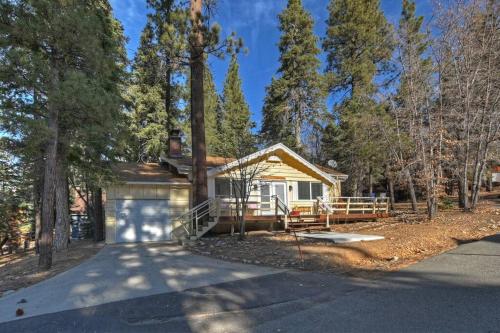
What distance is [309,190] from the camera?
1978 cm

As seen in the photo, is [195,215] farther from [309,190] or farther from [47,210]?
[309,190]

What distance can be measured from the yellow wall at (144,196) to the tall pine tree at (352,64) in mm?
13361

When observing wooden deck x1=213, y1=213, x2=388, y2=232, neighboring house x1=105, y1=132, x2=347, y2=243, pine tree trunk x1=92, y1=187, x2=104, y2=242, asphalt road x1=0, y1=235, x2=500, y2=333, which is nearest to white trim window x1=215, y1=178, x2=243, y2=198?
neighboring house x1=105, y1=132, x2=347, y2=243

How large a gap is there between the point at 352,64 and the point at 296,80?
4.32 metres

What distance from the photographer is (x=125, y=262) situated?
376 inches

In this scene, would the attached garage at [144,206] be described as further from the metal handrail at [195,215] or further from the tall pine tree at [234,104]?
the tall pine tree at [234,104]

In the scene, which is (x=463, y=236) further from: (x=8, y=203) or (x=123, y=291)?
(x=8, y=203)

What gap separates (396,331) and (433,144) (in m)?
13.2

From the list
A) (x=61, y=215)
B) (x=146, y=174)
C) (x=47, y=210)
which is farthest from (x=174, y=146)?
(x=47, y=210)

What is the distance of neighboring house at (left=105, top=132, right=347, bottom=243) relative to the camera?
1498cm

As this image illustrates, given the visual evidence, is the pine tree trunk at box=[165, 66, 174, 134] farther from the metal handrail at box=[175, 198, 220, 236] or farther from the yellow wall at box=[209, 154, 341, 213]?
the metal handrail at box=[175, 198, 220, 236]

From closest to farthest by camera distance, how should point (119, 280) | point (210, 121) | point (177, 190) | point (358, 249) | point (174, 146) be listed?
point (119, 280)
point (358, 249)
point (177, 190)
point (174, 146)
point (210, 121)

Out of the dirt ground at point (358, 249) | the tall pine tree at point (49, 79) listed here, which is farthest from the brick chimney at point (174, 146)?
the tall pine tree at point (49, 79)

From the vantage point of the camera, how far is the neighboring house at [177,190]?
15.0 m
